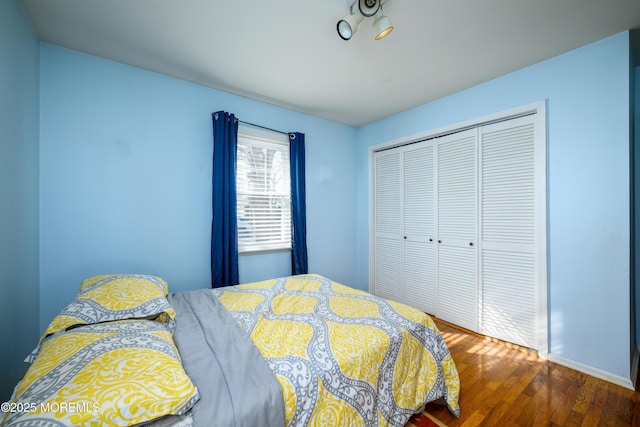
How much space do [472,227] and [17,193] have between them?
3687mm

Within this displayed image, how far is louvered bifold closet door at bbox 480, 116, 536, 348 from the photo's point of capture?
237cm

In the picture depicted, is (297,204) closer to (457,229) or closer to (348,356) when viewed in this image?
(457,229)

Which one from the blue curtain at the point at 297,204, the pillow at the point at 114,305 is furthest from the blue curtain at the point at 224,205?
the pillow at the point at 114,305

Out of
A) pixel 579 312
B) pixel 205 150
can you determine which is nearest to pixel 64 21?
pixel 205 150

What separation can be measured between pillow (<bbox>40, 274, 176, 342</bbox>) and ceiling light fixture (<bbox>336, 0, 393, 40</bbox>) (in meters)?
2.03

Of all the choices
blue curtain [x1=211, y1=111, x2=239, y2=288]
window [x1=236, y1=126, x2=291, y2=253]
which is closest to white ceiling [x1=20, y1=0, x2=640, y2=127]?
blue curtain [x1=211, y1=111, x2=239, y2=288]

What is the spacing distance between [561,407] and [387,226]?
91.6 inches

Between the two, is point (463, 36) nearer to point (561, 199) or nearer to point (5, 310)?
point (561, 199)

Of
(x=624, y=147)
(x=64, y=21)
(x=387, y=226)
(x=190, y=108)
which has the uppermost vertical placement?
(x=64, y=21)

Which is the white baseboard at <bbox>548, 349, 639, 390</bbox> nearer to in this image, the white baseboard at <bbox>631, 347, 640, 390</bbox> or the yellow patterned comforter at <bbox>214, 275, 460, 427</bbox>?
the white baseboard at <bbox>631, 347, 640, 390</bbox>

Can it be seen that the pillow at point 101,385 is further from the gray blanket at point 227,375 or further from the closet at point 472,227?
the closet at point 472,227

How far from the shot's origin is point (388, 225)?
3639mm

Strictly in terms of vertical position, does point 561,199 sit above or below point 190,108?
below

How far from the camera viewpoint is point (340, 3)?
164cm
